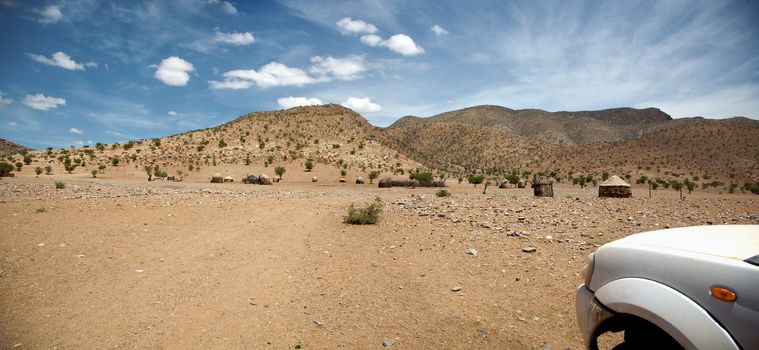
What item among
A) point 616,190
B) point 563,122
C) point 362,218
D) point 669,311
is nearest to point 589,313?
point 669,311

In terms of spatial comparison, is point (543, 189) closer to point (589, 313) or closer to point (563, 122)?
point (589, 313)

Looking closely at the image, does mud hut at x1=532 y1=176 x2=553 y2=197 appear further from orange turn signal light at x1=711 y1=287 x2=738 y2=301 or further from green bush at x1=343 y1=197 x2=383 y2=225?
orange turn signal light at x1=711 y1=287 x2=738 y2=301

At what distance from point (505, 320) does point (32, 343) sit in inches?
228

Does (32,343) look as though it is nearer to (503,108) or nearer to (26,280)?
(26,280)

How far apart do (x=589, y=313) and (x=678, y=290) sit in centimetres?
72

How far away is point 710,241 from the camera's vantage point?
8.98ft

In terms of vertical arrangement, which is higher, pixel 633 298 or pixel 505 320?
pixel 633 298

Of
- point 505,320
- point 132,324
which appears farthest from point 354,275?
point 132,324

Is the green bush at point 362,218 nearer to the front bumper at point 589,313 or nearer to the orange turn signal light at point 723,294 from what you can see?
the front bumper at point 589,313

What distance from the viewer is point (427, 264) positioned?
25.6ft

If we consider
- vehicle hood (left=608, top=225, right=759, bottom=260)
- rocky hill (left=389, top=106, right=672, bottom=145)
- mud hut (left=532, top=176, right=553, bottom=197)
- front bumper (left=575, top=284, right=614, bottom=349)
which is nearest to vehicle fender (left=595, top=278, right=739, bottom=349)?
front bumper (left=575, top=284, right=614, bottom=349)

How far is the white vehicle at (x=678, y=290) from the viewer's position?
2.26 m

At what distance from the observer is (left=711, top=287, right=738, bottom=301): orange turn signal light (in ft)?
7.48

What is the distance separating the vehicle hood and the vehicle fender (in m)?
0.32
